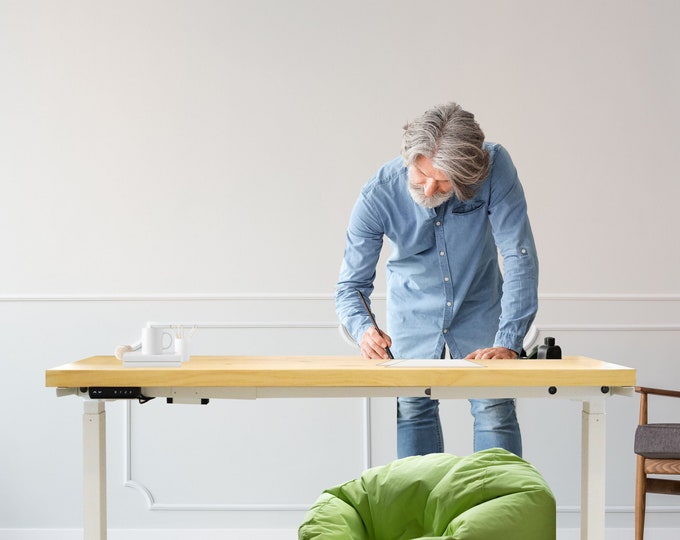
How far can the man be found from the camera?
2.37m

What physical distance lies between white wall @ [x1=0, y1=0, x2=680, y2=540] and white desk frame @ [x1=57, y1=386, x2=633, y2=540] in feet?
5.00

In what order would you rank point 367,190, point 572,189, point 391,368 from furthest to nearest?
point 572,189, point 367,190, point 391,368

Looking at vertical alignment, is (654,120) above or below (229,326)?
above

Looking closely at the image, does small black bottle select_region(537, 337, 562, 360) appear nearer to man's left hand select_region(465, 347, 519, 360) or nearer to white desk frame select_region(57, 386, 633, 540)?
man's left hand select_region(465, 347, 519, 360)

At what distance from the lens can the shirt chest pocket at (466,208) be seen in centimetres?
249

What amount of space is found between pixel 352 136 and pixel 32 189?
4.44 ft

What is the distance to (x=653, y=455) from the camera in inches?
122

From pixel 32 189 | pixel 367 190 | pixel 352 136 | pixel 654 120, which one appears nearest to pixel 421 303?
pixel 367 190

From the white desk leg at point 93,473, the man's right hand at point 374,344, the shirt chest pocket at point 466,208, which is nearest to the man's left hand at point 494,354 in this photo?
the man's right hand at point 374,344

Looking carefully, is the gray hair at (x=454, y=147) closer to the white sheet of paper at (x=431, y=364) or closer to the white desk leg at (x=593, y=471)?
the white sheet of paper at (x=431, y=364)

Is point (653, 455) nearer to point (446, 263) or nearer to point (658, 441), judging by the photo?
point (658, 441)

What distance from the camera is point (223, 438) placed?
11.9ft

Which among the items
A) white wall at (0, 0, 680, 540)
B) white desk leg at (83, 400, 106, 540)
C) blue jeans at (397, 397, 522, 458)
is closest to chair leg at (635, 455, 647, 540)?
white wall at (0, 0, 680, 540)

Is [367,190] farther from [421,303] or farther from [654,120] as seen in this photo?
[654,120]
